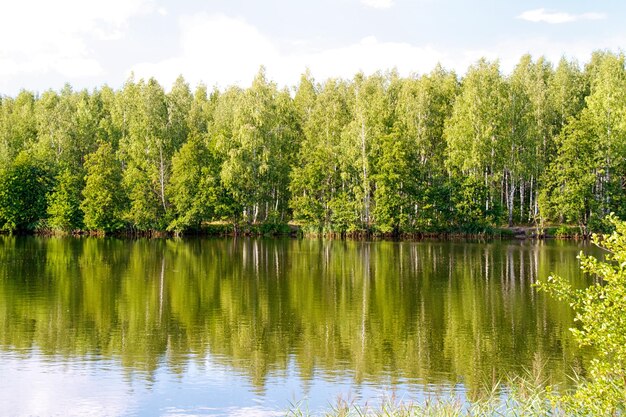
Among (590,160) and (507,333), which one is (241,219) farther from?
(507,333)

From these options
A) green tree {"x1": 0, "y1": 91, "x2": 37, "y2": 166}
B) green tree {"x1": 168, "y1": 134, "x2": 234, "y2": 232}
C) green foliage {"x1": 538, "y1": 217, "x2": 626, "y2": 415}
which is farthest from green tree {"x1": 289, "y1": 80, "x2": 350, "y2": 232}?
green foliage {"x1": 538, "y1": 217, "x2": 626, "y2": 415}

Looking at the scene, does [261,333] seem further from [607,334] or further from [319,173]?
[319,173]

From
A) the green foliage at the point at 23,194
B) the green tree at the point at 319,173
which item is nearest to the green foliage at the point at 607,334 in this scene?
the green tree at the point at 319,173

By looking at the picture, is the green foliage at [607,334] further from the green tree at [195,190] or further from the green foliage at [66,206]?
the green foliage at [66,206]

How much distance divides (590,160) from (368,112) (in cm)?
2129

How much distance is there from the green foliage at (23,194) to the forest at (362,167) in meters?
0.14

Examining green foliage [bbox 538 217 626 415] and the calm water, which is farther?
Answer: the calm water

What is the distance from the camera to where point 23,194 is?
73.6 meters

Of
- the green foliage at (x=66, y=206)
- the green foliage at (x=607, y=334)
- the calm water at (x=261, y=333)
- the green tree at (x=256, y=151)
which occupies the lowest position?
the calm water at (x=261, y=333)

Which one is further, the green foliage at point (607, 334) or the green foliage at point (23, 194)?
the green foliage at point (23, 194)

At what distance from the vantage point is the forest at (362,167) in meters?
66.1

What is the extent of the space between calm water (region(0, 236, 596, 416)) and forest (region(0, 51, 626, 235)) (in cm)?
2638

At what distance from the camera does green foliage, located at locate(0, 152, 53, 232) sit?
7225 centimetres

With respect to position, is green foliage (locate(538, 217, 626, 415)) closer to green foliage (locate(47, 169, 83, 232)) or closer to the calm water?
the calm water
